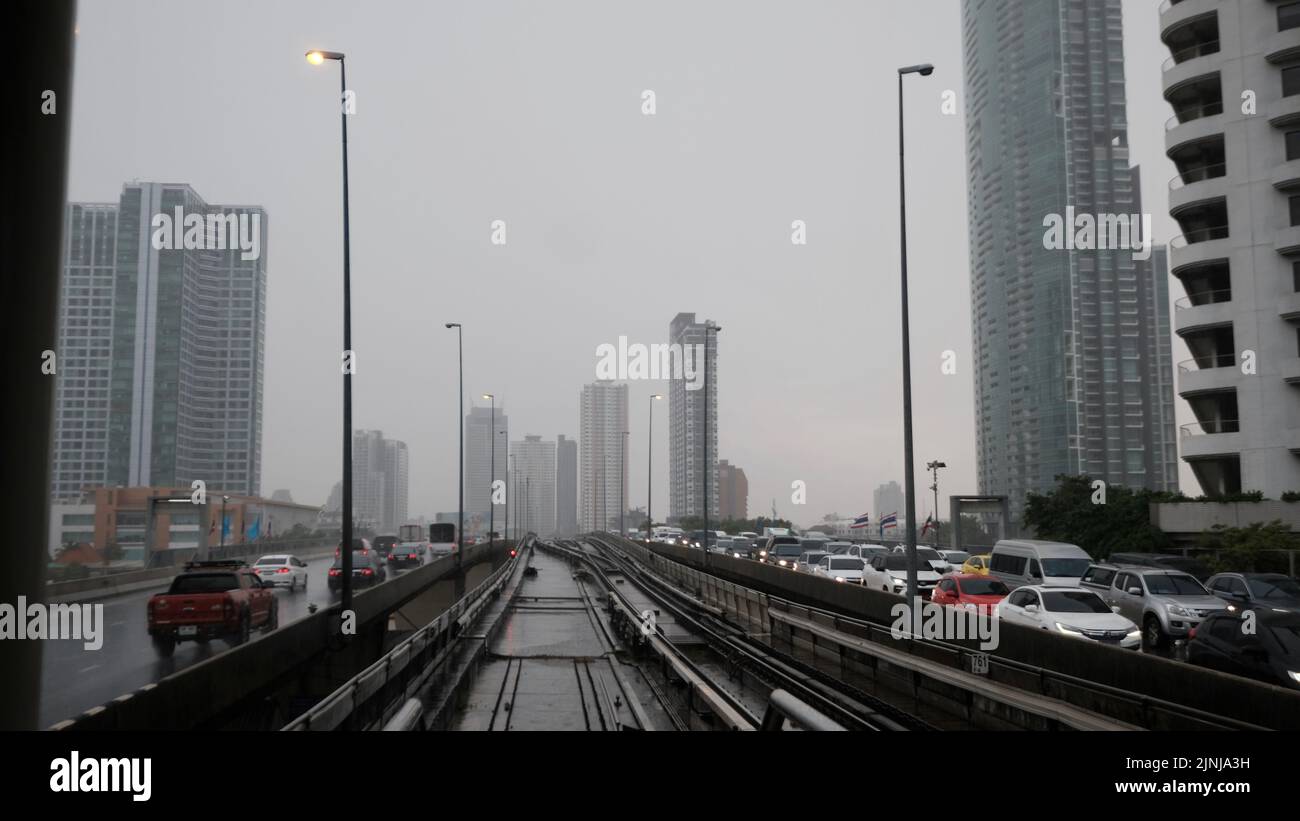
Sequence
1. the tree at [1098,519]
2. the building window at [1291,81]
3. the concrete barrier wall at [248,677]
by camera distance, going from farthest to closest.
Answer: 1. the building window at [1291,81]
2. the tree at [1098,519]
3. the concrete barrier wall at [248,677]

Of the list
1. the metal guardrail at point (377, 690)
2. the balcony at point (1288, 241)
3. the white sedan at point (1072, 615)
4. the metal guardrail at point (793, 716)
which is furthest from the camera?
the balcony at point (1288, 241)

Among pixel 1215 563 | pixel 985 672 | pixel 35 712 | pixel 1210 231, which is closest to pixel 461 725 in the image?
pixel 985 672

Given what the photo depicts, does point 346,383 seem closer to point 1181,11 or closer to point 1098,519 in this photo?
point 1098,519

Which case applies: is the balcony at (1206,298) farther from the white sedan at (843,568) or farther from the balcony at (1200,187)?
the white sedan at (843,568)

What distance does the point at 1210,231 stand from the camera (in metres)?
53.0

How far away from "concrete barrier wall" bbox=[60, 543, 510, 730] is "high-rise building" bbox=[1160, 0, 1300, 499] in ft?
150

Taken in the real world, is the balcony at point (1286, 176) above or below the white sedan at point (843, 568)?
above

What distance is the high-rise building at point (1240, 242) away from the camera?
4950 centimetres

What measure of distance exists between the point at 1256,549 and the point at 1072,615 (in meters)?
23.8

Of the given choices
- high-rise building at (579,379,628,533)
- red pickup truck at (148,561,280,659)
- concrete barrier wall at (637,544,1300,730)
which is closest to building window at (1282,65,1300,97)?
concrete barrier wall at (637,544,1300,730)

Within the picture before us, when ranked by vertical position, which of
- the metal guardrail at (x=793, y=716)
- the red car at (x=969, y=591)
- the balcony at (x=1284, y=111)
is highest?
the balcony at (x=1284, y=111)

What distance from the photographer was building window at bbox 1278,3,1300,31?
1999 inches

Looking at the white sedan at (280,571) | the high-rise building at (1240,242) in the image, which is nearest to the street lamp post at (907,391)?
the white sedan at (280,571)

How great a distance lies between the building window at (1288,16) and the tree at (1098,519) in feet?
85.3
